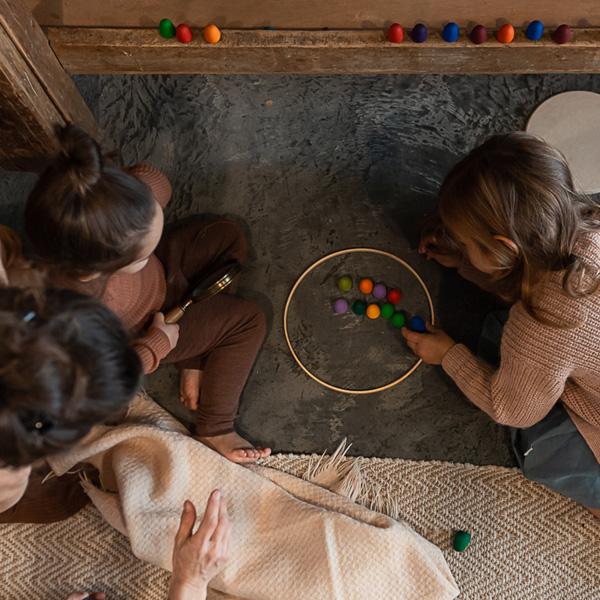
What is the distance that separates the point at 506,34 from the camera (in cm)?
102

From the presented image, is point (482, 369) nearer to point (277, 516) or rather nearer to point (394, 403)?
point (394, 403)

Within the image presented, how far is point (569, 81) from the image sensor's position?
3.94 feet

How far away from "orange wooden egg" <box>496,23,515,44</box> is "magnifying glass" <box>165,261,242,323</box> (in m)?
0.55

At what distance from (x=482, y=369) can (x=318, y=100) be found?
56 centimetres

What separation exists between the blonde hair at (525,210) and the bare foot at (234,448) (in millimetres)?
519

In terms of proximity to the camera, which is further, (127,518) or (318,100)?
(318,100)

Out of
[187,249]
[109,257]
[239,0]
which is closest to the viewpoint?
[109,257]

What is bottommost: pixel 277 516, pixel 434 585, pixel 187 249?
pixel 434 585

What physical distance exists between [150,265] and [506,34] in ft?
2.17

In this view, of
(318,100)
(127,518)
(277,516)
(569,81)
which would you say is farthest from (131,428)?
(569,81)

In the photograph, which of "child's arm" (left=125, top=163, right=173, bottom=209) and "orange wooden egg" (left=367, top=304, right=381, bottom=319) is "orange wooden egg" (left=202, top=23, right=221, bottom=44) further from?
"orange wooden egg" (left=367, top=304, right=381, bottom=319)

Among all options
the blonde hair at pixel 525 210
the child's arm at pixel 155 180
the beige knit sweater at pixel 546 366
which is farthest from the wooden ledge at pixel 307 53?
the beige knit sweater at pixel 546 366

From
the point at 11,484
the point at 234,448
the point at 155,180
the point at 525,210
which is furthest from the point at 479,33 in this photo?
the point at 11,484

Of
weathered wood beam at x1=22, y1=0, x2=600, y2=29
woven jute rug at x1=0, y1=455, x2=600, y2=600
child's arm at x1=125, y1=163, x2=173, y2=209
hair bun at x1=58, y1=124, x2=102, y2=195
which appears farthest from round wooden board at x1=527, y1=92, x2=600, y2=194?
hair bun at x1=58, y1=124, x2=102, y2=195
